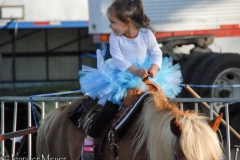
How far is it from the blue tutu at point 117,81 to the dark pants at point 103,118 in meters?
0.05

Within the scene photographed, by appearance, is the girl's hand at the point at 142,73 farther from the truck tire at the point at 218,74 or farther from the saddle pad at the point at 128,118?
the truck tire at the point at 218,74

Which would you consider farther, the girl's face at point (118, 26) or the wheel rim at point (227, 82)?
the wheel rim at point (227, 82)

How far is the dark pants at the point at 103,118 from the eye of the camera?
4793mm

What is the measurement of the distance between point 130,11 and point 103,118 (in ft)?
2.67

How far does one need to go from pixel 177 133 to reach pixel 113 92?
0.86 metres

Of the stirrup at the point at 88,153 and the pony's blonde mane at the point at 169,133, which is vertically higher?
the pony's blonde mane at the point at 169,133

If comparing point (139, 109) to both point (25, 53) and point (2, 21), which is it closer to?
point (2, 21)

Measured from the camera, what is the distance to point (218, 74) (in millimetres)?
10125

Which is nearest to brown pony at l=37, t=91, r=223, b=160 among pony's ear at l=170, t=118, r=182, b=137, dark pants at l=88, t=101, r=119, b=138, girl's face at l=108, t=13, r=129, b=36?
pony's ear at l=170, t=118, r=182, b=137

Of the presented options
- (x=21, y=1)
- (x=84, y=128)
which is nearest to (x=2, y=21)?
(x=21, y=1)

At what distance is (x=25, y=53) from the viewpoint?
1614 cm

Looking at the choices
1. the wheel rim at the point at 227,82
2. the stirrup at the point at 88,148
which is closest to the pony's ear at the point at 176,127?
the stirrup at the point at 88,148

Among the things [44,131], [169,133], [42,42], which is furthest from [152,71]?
[42,42]

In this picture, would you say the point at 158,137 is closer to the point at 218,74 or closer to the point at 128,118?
the point at 128,118
